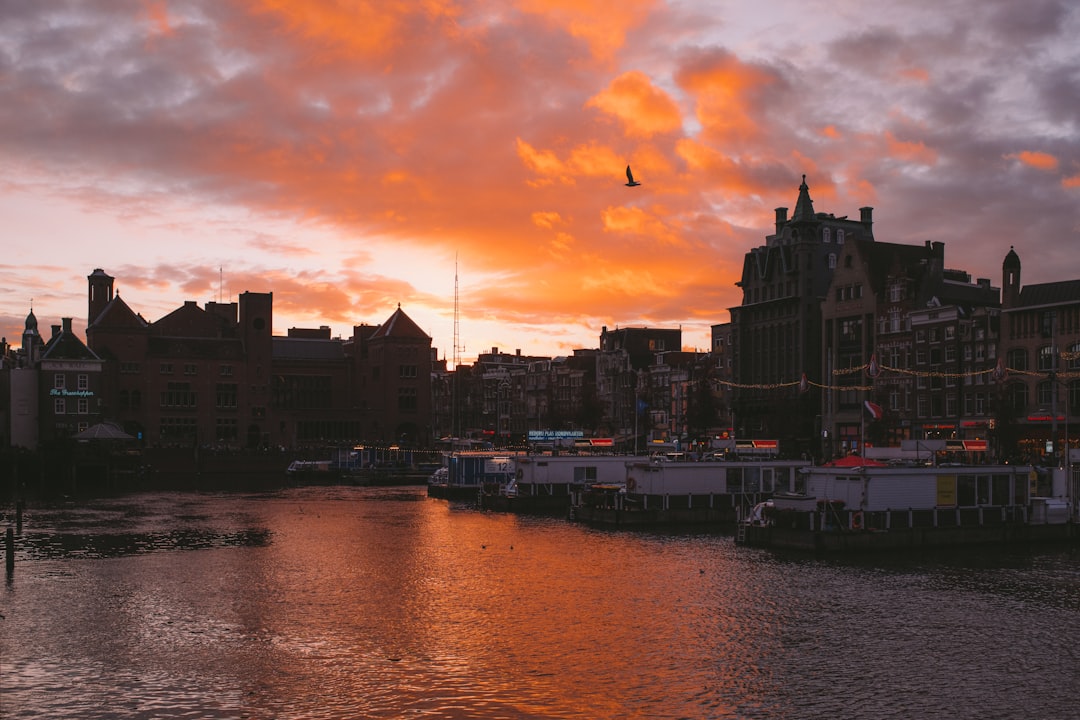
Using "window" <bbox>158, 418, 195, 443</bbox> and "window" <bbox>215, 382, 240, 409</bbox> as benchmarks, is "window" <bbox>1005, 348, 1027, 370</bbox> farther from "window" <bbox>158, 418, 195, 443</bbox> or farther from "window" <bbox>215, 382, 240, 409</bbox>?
"window" <bbox>158, 418, 195, 443</bbox>

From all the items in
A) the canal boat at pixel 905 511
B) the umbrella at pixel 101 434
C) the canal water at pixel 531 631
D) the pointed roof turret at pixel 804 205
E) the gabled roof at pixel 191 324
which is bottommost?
the canal water at pixel 531 631

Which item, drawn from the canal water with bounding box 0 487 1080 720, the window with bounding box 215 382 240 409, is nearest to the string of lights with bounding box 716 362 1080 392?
the canal water with bounding box 0 487 1080 720

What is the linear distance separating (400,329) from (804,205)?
257ft

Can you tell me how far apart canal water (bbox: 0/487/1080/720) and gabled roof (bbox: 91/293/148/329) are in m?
114

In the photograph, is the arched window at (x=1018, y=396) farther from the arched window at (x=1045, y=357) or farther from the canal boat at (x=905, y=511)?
the canal boat at (x=905, y=511)

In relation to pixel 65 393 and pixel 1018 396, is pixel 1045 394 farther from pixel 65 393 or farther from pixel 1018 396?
pixel 65 393

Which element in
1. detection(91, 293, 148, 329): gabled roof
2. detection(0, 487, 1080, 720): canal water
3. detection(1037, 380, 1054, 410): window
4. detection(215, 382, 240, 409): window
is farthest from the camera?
detection(215, 382, 240, 409): window

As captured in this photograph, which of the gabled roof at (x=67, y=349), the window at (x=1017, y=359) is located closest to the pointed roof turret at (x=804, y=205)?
the window at (x=1017, y=359)

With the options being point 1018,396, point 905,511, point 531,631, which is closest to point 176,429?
point 1018,396

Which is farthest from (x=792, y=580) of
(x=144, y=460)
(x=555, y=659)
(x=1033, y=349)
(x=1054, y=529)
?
(x=144, y=460)

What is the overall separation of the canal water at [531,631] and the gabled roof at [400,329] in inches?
5216

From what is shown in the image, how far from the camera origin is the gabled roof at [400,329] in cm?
19462

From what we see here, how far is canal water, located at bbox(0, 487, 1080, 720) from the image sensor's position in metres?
28.5

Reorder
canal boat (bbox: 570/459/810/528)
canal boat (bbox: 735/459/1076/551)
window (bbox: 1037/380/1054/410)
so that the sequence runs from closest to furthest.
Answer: canal boat (bbox: 735/459/1076/551) → canal boat (bbox: 570/459/810/528) → window (bbox: 1037/380/1054/410)
